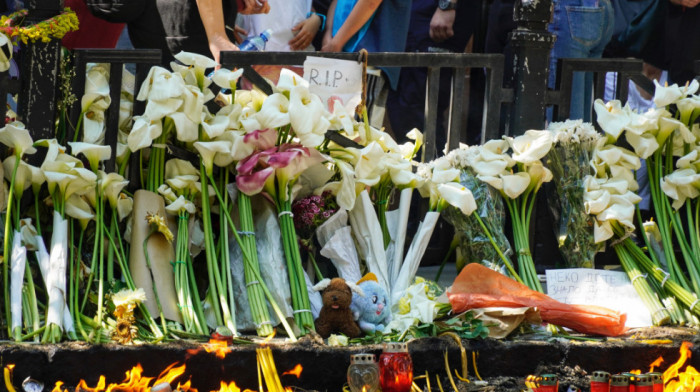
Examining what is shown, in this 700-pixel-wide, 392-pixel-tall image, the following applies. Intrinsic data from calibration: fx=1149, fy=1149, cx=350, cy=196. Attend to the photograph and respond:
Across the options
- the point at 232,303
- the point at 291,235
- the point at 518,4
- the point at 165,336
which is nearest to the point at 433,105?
the point at 518,4

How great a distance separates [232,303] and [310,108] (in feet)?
2.78

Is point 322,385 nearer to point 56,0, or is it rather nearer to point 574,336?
point 574,336

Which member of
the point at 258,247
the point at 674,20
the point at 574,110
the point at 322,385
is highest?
the point at 674,20

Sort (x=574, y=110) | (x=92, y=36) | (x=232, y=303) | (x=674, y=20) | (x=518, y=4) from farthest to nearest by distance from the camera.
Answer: (x=674, y=20), (x=574, y=110), (x=92, y=36), (x=518, y=4), (x=232, y=303)

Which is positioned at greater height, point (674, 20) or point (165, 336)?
point (674, 20)

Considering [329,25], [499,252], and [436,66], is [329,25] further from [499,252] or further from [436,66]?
[499,252]

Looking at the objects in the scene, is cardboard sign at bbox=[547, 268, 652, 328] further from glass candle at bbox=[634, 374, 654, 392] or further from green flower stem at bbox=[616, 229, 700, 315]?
glass candle at bbox=[634, 374, 654, 392]

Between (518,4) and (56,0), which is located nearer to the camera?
(56,0)

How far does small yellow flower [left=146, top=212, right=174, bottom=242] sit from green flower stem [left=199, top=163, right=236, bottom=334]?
0.49ft

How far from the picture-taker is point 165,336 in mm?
4285

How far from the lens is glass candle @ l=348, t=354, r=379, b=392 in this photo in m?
3.85

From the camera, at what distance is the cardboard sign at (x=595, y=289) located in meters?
4.90

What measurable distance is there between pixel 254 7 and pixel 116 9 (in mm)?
707

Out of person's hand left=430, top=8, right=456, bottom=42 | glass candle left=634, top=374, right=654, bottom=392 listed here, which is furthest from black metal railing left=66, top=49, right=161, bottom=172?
glass candle left=634, top=374, right=654, bottom=392
